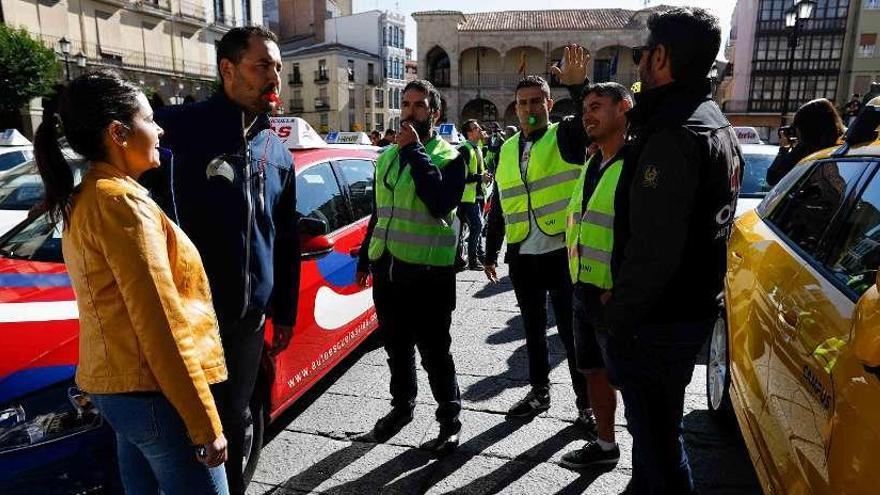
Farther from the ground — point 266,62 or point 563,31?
point 563,31

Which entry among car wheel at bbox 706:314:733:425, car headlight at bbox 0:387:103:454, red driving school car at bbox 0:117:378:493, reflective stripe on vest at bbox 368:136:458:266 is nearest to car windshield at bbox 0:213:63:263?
red driving school car at bbox 0:117:378:493

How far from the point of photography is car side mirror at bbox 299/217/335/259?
290cm

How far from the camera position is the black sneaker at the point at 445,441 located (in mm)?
2979

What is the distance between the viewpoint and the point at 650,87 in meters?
1.92

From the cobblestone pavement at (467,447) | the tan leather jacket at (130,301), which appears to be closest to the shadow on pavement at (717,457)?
the cobblestone pavement at (467,447)

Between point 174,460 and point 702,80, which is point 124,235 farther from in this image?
point 702,80

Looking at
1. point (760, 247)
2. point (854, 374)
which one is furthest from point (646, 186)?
point (760, 247)

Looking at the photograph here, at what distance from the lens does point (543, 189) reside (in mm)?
3154

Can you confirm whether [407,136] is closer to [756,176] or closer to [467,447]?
[467,447]

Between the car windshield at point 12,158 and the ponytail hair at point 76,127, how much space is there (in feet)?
33.6

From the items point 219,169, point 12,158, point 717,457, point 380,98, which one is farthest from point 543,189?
point 380,98

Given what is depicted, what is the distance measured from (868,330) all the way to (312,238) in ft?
7.80

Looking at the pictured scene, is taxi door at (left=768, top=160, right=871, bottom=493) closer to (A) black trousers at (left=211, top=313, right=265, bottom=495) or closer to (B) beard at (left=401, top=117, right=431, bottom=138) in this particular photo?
(B) beard at (left=401, top=117, right=431, bottom=138)

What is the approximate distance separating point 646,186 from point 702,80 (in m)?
0.44
